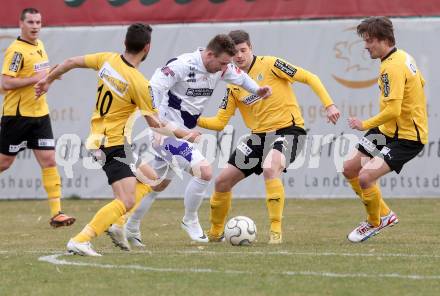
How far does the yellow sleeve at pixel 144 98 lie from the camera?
329 inches

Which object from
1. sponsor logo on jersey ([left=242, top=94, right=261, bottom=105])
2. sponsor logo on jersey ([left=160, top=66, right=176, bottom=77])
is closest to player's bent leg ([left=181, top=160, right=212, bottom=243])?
sponsor logo on jersey ([left=242, top=94, right=261, bottom=105])

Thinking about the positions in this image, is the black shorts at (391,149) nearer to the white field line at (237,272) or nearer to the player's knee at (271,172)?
the player's knee at (271,172)

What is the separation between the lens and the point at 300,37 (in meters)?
15.8

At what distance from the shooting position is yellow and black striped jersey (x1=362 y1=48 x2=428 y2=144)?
9.46 meters

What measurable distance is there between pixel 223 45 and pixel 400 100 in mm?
1762

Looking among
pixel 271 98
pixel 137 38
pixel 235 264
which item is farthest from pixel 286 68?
pixel 235 264

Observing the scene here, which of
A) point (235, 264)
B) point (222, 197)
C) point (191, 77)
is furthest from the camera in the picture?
point (222, 197)

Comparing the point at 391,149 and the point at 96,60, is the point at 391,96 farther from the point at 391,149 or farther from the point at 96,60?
the point at 96,60

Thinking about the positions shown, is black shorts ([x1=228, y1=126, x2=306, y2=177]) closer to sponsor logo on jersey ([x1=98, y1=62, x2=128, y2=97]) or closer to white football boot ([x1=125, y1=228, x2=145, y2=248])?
white football boot ([x1=125, y1=228, x2=145, y2=248])

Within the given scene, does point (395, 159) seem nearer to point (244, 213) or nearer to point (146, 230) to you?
point (146, 230)

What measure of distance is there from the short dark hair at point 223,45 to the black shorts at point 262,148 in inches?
48.8

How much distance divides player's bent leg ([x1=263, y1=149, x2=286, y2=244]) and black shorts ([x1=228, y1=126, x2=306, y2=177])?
0.17 meters

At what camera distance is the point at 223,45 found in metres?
9.30

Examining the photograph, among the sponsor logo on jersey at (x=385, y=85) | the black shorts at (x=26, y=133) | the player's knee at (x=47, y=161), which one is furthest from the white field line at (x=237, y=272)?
the black shorts at (x=26, y=133)
